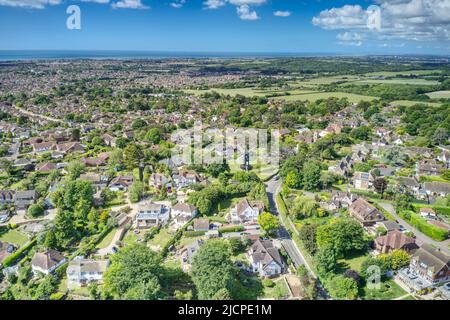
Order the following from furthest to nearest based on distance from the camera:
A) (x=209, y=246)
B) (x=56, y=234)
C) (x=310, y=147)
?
(x=310, y=147) → (x=56, y=234) → (x=209, y=246)

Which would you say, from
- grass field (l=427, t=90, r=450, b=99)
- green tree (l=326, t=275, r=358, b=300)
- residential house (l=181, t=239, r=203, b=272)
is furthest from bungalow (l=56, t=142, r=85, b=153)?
grass field (l=427, t=90, r=450, b=99)

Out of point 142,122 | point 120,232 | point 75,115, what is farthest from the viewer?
point 75,115

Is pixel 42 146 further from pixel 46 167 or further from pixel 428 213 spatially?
pixel 428 213

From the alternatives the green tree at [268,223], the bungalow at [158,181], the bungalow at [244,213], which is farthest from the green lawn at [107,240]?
the green tree at [268,223]

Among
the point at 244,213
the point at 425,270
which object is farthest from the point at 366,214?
the point at 244,213

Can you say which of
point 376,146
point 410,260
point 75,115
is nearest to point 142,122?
point 75,115

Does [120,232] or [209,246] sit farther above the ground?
[209,246]
